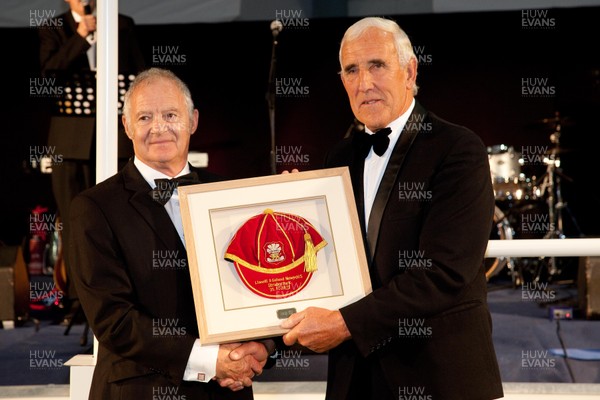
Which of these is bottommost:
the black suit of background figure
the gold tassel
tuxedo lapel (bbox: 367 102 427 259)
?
the gold tassel

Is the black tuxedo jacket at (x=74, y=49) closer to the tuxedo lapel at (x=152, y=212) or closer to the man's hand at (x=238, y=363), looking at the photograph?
the tuxedo lapel at (x=152, y=212)

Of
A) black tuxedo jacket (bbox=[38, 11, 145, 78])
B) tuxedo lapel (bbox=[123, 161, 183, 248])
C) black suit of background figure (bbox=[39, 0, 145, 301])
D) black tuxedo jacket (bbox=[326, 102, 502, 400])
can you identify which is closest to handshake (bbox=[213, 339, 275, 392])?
black tuxedo jacket (bbox=[326, 102, 502, 400])

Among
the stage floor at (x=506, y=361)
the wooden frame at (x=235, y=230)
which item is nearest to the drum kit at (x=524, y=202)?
the stage floor at (x=506, y=361)

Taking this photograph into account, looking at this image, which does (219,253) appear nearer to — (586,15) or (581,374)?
(581,374)

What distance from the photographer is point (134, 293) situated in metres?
2.25

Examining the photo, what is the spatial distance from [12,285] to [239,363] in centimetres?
418

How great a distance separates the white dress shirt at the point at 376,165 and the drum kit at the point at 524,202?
17.7ft

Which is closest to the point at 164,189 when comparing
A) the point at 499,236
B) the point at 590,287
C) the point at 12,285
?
the point at 12,285

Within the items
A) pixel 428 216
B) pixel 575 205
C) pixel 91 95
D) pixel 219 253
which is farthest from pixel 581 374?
pixel 575 205

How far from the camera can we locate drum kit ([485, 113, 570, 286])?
24.8 feet

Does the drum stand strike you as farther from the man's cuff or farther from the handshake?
the man's cuff

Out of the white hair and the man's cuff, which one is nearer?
the man's cuff

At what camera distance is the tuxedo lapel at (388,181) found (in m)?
2.21

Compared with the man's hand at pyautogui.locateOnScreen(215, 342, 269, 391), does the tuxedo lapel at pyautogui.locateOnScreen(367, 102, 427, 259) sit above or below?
above
